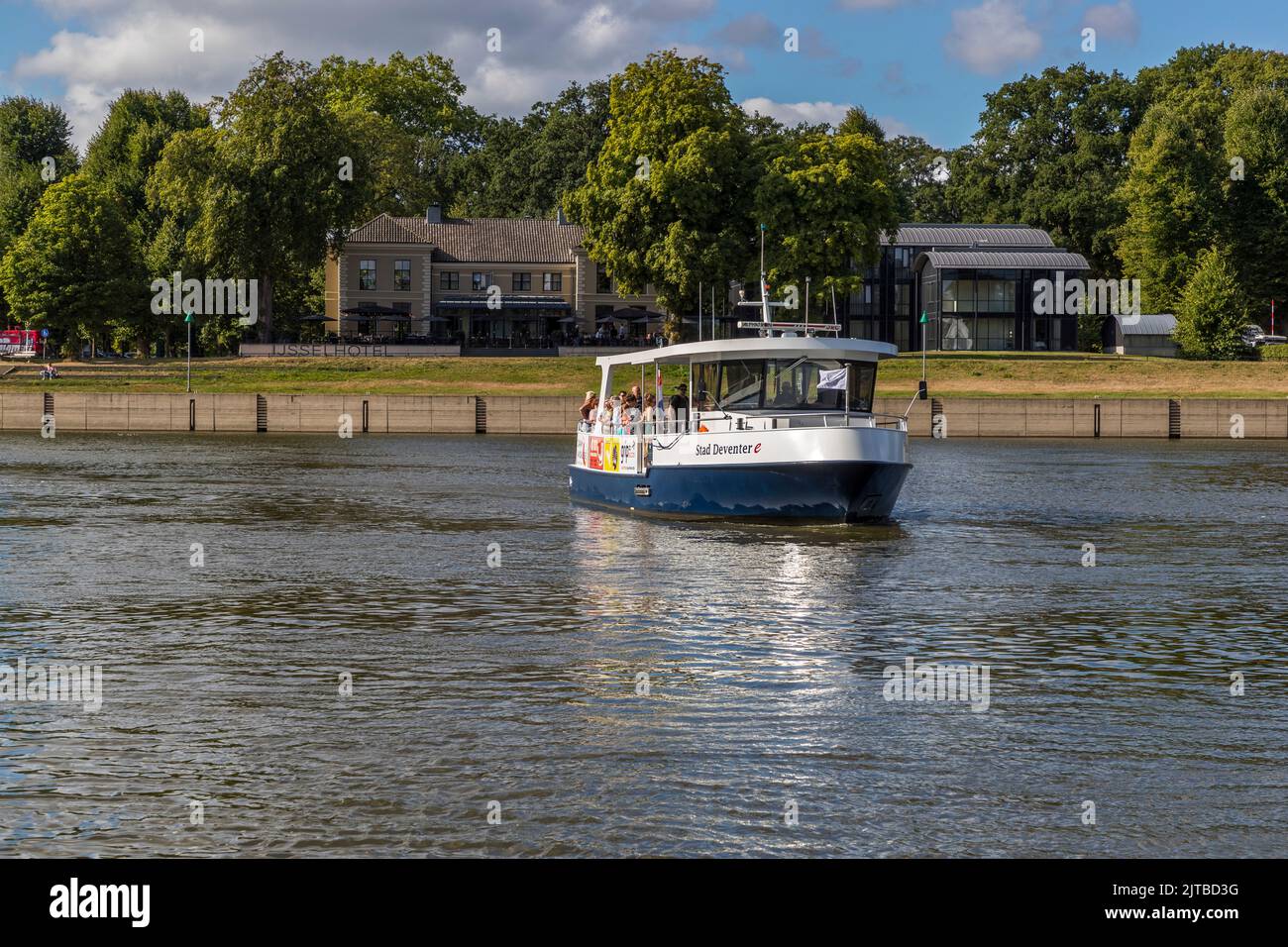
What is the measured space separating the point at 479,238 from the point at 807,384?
9805cm

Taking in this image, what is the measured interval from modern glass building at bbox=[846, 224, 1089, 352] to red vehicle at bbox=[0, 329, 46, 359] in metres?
60.8

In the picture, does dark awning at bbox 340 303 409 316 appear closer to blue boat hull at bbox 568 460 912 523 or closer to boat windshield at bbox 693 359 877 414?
blue boat hull at bbox 568 460 912 523

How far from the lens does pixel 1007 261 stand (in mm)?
117438

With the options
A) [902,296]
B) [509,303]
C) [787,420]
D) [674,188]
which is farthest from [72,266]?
[787,420]

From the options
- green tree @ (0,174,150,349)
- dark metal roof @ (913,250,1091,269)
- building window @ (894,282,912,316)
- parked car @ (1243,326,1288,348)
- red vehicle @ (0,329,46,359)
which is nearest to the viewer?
green tree @ (0,174,150,349)

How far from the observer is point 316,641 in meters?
19.9

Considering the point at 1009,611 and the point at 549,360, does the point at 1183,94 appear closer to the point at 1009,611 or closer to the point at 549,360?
the point at 549,360

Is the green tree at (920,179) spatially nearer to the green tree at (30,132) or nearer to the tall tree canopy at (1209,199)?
the tall tree canopy at (1209,199)

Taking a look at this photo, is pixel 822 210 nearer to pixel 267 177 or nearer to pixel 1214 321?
pixel 1214 321

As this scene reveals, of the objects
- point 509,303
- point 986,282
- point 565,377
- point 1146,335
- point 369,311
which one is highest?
point 986,282

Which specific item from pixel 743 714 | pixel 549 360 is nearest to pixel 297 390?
pixel 549 360

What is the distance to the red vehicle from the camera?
10531 centimetres

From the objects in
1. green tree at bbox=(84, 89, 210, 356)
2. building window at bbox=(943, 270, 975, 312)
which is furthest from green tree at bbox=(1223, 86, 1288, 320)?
green tree at bbox=(84, 89, 210, 356)

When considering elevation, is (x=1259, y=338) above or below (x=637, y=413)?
above
